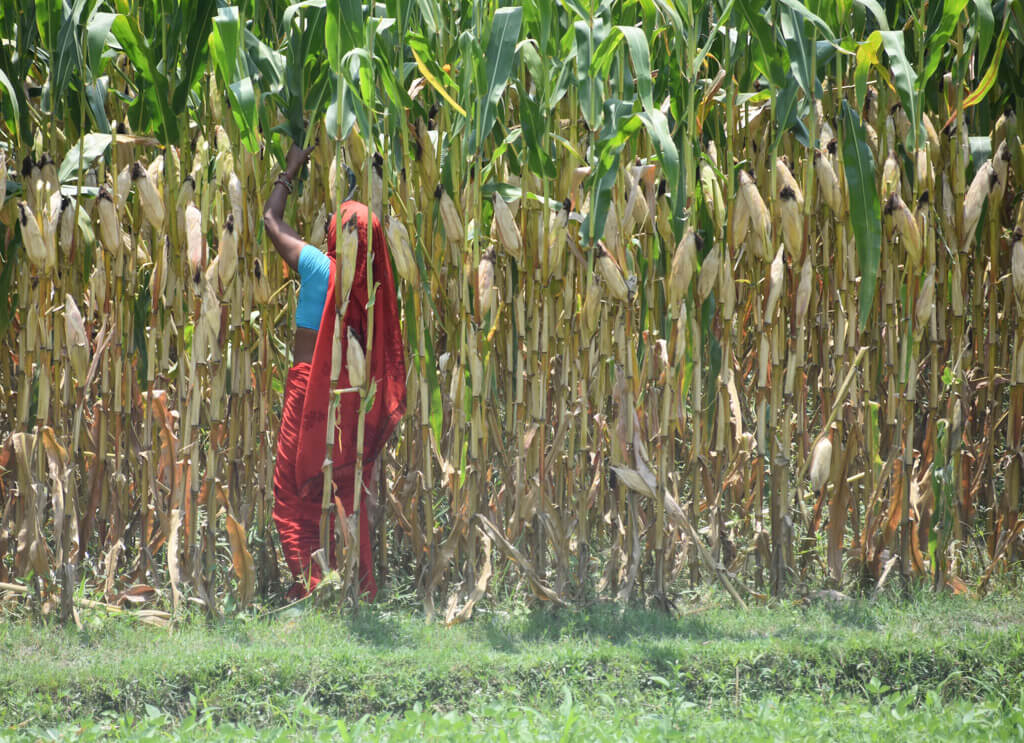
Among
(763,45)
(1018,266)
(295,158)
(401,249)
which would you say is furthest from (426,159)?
(1018,266)

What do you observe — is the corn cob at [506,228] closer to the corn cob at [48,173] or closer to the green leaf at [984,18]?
the corn cob at [48,173]

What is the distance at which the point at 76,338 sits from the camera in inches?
116

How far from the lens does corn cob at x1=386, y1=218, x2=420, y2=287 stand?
2863mm

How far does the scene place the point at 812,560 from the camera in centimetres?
341

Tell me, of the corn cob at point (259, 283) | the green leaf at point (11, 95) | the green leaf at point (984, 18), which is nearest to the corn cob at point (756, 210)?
the green leaf at point (984, 18)

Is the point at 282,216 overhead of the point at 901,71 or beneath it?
beneath

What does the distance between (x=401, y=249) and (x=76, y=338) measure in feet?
3.20

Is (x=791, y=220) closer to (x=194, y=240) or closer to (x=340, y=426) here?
(x=340, y=426)

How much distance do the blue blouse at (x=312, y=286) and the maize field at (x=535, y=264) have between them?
4.8 inches

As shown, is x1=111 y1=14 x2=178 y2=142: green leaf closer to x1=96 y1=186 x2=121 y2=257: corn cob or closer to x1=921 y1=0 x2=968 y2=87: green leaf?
x1=96 y1=186 x2=121 y2=257: corn cob

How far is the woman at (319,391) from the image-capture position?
3.02 meters

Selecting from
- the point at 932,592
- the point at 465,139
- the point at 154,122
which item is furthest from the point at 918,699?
the point at 154,122

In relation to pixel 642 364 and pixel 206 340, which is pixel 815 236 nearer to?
pixel 642 364

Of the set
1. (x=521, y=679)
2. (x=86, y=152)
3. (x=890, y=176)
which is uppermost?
(x=86, y=152)
